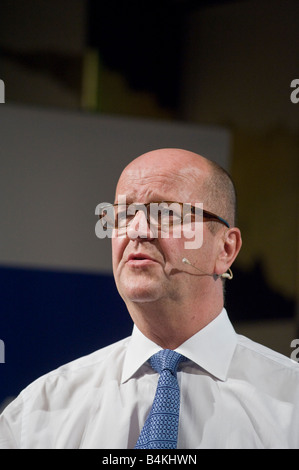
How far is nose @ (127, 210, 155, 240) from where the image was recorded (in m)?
1.98

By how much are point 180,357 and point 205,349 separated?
9 centimetres

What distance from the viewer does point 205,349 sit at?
2.00m

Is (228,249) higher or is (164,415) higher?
(228,249)

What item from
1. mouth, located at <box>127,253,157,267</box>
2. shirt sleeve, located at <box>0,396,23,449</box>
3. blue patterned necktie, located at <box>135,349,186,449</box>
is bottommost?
shirt sleeve, located at <box>0,396,23,449</box>

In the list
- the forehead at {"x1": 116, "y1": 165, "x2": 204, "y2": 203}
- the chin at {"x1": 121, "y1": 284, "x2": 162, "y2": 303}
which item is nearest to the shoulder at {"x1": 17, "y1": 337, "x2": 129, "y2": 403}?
the chin at {"x1": 121, "y1": 284, "x2": 162, "y2": 303}

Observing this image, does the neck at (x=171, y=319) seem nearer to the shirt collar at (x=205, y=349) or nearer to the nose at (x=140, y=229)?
the shirt collar at (x=205, y=349)

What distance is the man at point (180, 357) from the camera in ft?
6.39

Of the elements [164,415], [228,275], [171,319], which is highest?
[228,275]
